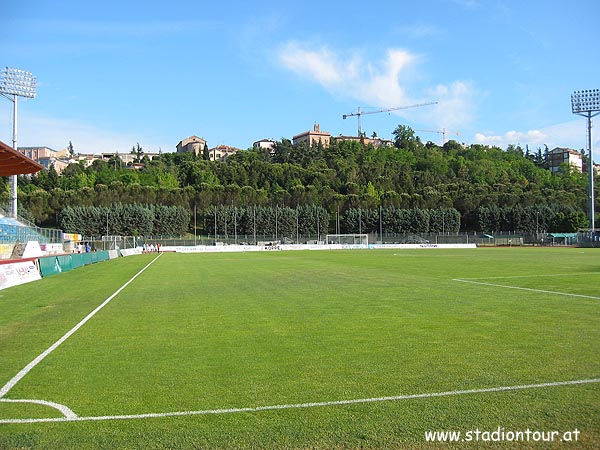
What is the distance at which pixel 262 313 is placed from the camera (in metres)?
13.8

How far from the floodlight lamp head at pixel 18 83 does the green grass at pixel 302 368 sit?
2387 inches

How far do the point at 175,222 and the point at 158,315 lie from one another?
118241 millimetres

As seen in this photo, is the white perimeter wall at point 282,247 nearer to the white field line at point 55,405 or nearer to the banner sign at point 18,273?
the banner sign at point 18,273

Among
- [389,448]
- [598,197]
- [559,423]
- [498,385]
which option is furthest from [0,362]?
[598,197]

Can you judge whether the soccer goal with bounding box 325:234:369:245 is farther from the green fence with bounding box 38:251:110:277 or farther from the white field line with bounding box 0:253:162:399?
the white field line with bounding box 0:253:162:399

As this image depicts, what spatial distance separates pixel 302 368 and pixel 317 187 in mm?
155647

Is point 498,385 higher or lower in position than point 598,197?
lower

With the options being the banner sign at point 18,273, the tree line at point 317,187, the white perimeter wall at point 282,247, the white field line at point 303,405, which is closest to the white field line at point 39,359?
the white field line at point 303,405

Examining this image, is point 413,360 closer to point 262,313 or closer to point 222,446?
point 222,446

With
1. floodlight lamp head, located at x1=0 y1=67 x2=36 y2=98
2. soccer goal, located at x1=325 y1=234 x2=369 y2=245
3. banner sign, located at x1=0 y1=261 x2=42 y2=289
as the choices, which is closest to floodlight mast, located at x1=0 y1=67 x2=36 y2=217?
floodlight lamp head, located at x1=0 y1=67 x2=36 y2=98

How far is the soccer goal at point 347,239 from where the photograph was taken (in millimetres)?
103062

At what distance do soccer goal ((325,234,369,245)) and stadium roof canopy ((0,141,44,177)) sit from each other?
226 ft

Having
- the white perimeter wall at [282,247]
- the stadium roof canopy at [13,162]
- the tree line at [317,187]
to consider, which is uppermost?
the tree line at [317,187]

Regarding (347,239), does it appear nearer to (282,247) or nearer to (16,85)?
(282,247)
